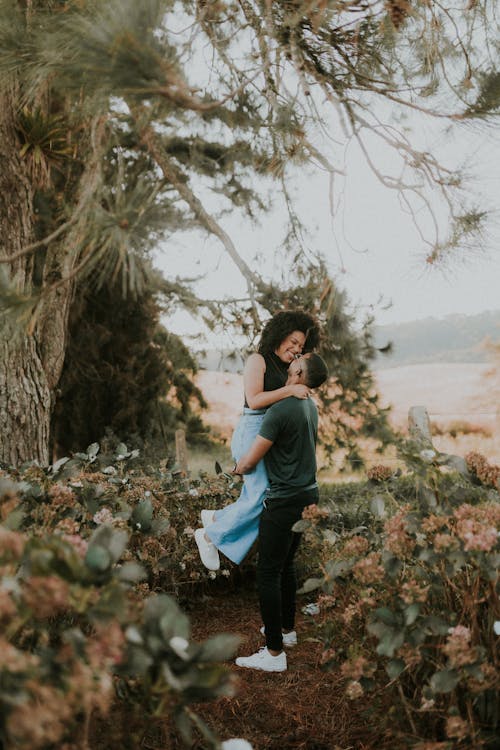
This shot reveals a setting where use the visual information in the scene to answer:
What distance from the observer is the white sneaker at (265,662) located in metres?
2.33

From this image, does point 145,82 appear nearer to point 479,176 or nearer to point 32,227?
point 479,176

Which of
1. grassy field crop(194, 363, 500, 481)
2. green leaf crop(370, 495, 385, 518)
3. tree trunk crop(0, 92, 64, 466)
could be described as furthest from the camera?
grassy field crop(194, 363, 500, 481)

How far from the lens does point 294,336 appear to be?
2645 millimetres

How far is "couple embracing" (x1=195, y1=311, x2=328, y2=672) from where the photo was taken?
2.31m

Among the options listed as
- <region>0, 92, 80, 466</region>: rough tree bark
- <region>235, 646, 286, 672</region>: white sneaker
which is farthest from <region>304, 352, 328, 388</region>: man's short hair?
<region>0, 92, 80, 466</region>: rough tree bark

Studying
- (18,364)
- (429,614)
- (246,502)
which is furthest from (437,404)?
(429,614)

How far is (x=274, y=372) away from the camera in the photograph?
103 inches

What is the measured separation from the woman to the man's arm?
89mm

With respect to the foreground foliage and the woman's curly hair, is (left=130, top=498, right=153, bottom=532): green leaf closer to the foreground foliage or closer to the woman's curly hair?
the foreground foliage

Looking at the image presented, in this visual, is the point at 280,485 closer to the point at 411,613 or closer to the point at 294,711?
the point at 294,711

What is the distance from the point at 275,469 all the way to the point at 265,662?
0.74 m

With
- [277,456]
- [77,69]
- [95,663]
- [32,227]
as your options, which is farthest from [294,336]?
[32,227]

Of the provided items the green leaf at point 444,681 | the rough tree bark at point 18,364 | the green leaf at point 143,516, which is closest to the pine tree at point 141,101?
the rough tree bark at point 18,364

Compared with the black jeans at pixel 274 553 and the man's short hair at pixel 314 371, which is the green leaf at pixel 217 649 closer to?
the black jeans at pixel 274 553
